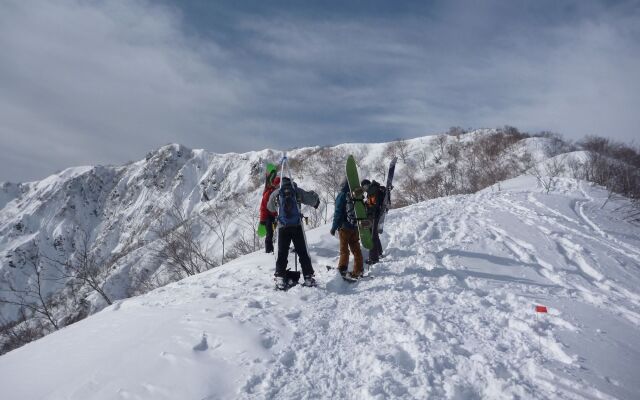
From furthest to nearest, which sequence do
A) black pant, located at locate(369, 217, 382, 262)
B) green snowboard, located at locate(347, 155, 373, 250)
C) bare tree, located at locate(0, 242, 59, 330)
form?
bare tree, located at locate(0, 242, 59, 330), black pant, located at locate(369, 217, 382, 262), green snowboard, located at locate(347, 155, 373, 250)

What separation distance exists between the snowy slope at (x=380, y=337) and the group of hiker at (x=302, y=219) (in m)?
0.37

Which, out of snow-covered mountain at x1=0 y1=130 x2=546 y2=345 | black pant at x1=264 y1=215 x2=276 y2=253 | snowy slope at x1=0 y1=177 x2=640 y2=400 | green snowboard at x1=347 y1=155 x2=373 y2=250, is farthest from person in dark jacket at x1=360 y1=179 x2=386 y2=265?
snow-covered mountain at x1=0 y1=130 x2=546 y2=345

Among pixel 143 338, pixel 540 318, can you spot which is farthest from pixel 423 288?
pixel 143 338

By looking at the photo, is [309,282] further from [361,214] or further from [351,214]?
[361,214]

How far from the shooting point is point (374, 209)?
25.8ft

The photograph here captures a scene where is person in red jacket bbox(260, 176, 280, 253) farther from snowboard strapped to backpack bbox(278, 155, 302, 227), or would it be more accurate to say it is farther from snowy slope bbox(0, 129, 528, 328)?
snowy slope bbox(0, 129, 528, 328)

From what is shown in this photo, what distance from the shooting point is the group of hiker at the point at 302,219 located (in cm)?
615

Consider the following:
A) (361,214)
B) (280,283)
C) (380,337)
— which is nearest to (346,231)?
(361,214)

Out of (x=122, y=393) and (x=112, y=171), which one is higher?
(x=112, y=171)

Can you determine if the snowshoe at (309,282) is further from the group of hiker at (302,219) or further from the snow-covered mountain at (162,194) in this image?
the snow-covered mountain at (162,194)

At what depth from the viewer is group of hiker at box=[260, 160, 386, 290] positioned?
6152 mm

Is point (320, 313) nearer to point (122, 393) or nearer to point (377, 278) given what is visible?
point (377, 278)

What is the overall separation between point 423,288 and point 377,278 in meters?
1.04

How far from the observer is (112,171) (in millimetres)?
196500
